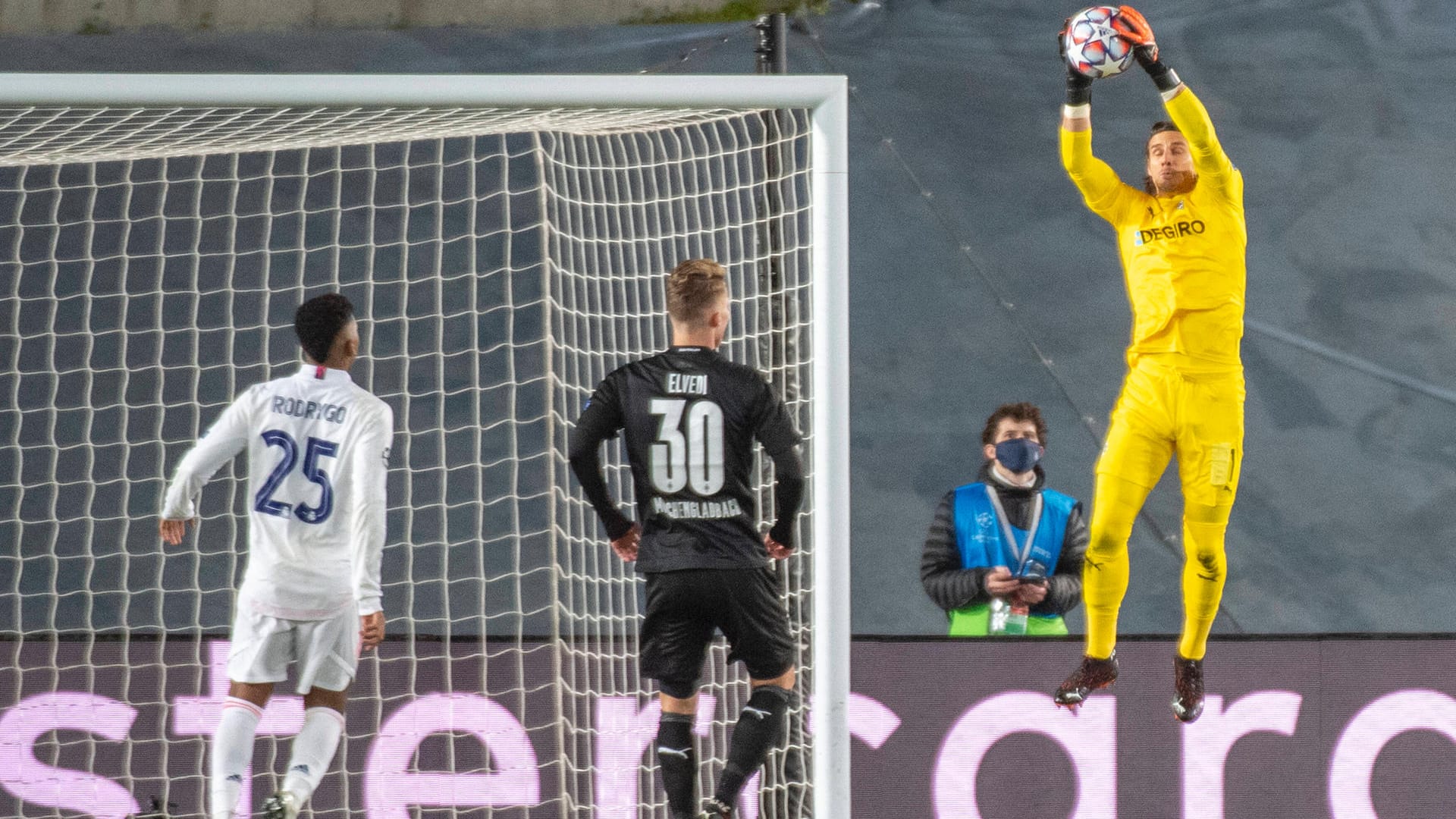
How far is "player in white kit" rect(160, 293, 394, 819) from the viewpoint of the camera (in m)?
3.55

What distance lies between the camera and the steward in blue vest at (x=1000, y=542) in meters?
4.30

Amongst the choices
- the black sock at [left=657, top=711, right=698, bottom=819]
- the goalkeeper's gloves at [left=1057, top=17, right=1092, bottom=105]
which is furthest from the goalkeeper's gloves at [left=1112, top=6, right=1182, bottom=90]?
the black sock at [left=657, top=711, right=698, bottom=819]

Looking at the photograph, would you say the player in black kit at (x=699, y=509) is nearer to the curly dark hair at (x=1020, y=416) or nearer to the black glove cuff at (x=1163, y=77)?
the black glove cuff at (x=1163, y=77)

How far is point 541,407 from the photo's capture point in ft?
20.1

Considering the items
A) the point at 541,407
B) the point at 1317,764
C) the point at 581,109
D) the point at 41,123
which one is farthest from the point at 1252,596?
the point at 41,123

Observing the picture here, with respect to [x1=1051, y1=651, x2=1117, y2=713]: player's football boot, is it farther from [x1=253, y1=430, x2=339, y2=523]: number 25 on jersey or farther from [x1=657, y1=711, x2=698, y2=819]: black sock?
[x1=253, y1=430, x2=339, y2=523]: number 25 on jersey

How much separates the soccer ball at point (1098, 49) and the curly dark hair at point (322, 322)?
5.57 ft

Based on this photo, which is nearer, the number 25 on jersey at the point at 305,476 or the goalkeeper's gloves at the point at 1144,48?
the goalkeeper's gloves at the point at 1144,48

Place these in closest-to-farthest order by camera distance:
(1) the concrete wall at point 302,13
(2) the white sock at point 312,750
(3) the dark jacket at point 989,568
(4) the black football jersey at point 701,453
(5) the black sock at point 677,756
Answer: (4) the black football jersey at point 701,453 < (5) the black sock at point 677,756 < (2) the white sock at point 312,750 < (1) the concrete wall at point 302,13 < (3) the dark jacket at point 989,568

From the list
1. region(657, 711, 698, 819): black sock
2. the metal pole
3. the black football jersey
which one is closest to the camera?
the black football jersey

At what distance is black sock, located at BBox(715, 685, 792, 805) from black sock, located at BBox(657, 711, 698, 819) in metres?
0.08

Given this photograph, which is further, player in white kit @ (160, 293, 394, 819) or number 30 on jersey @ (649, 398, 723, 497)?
player in white kit @ (160, 293, 394, 819)

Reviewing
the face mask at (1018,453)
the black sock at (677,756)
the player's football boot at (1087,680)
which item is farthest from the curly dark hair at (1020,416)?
the black sock at (677,756)

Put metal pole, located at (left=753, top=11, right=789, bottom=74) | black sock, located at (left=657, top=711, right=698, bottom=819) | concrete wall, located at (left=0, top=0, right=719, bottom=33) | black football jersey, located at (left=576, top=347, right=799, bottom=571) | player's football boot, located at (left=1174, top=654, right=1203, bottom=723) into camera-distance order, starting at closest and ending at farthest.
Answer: black football jersey, located at (left=576, top=347, right=799, bottom=571)
black sock, located at (left=657, top=711, right=698, bottom=819)
concrete wall, located at (left=0, top=0, right=719, bottom=33)
player's football boot, located at (left=1174, top=654, right=1203, bottom=723)
metal pole, located at (left=753, top=11, right=789, bottom=74)
